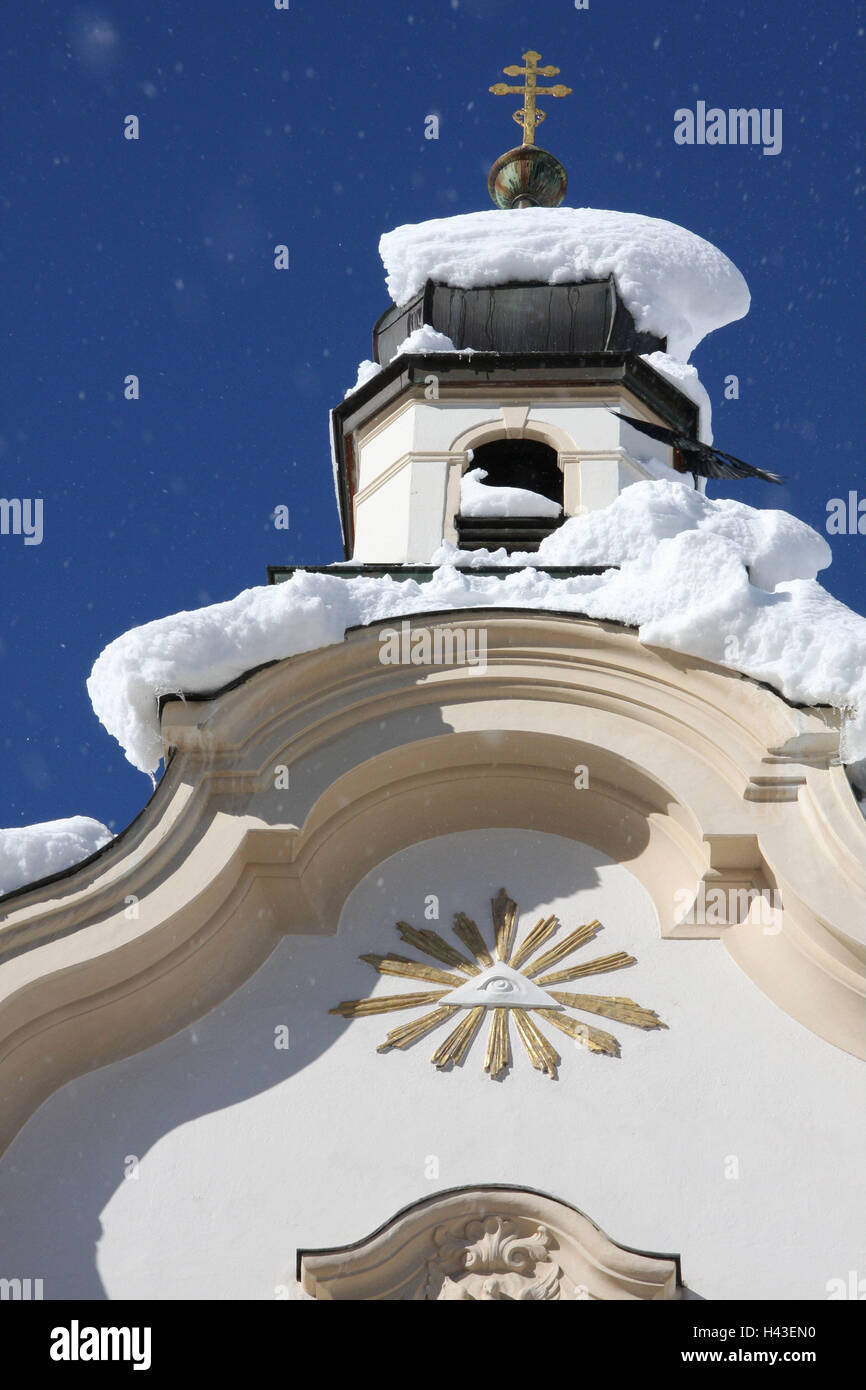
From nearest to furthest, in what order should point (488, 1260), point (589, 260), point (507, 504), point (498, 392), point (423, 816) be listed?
point (488, 1260)
point (423, 816)
point (507, 504)
point (498, 392)
point (589, 260)

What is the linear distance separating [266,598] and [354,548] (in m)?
4.26

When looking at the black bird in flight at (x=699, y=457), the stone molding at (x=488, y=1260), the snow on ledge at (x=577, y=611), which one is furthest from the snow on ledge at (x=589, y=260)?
the stone molding at (x=488, y=1260)

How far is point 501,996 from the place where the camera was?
10.7 metres

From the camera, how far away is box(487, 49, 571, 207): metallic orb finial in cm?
1767

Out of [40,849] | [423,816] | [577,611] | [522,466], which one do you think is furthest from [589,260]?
[40,849]

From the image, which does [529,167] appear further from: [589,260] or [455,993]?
[455,993]

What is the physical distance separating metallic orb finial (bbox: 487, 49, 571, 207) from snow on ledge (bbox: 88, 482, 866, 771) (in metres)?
6.75

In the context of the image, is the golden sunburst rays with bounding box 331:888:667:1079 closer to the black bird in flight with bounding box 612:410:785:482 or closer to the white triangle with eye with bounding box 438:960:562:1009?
the white triangle with eye with bounding box 438:960:562:1009

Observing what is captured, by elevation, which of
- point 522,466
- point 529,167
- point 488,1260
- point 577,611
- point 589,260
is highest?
point 529,167

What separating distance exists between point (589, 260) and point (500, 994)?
669cm

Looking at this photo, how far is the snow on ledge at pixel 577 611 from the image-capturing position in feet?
35.4

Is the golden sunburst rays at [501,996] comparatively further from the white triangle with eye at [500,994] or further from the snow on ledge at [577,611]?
the snow on ledge at [577,611]

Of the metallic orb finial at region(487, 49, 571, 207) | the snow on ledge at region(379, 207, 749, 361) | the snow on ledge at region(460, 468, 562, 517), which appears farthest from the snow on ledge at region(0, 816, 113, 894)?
the metallic orb finial at region(487, 49, 571, 207)

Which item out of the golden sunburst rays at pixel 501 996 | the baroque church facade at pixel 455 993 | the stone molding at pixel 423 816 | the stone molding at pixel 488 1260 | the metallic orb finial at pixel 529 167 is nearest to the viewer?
the stone molding at pixel 488 1260
